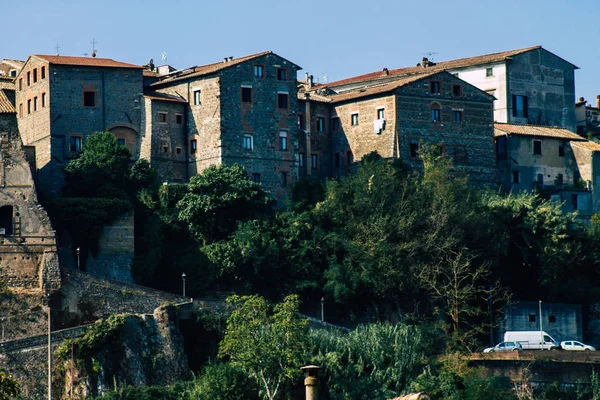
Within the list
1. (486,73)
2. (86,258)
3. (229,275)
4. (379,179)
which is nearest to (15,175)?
(86,258)

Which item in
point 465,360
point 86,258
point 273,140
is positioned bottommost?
point 465,360

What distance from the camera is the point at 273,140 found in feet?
250

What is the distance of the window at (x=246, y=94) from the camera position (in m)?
75.4

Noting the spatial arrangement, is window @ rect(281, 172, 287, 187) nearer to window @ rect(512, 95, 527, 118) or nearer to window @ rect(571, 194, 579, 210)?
window @ rect(571, 194, 579, 210)

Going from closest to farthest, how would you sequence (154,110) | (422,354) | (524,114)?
(422,354) → (154,110) → (524,114)

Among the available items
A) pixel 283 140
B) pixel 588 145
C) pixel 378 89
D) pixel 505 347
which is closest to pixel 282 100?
pixel 283 140

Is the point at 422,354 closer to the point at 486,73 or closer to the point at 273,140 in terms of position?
the point at 273,140

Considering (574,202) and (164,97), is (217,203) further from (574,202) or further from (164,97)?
→ (574,202)

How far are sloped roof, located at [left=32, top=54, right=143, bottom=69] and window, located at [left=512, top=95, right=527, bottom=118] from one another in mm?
24693

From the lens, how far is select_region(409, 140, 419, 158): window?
259 feet

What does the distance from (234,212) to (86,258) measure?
7462 millimetres

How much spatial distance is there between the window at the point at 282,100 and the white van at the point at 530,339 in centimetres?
1663

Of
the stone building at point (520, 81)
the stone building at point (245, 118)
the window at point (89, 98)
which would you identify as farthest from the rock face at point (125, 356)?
the stone building at point (520, 81)

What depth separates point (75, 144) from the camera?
7362cm
